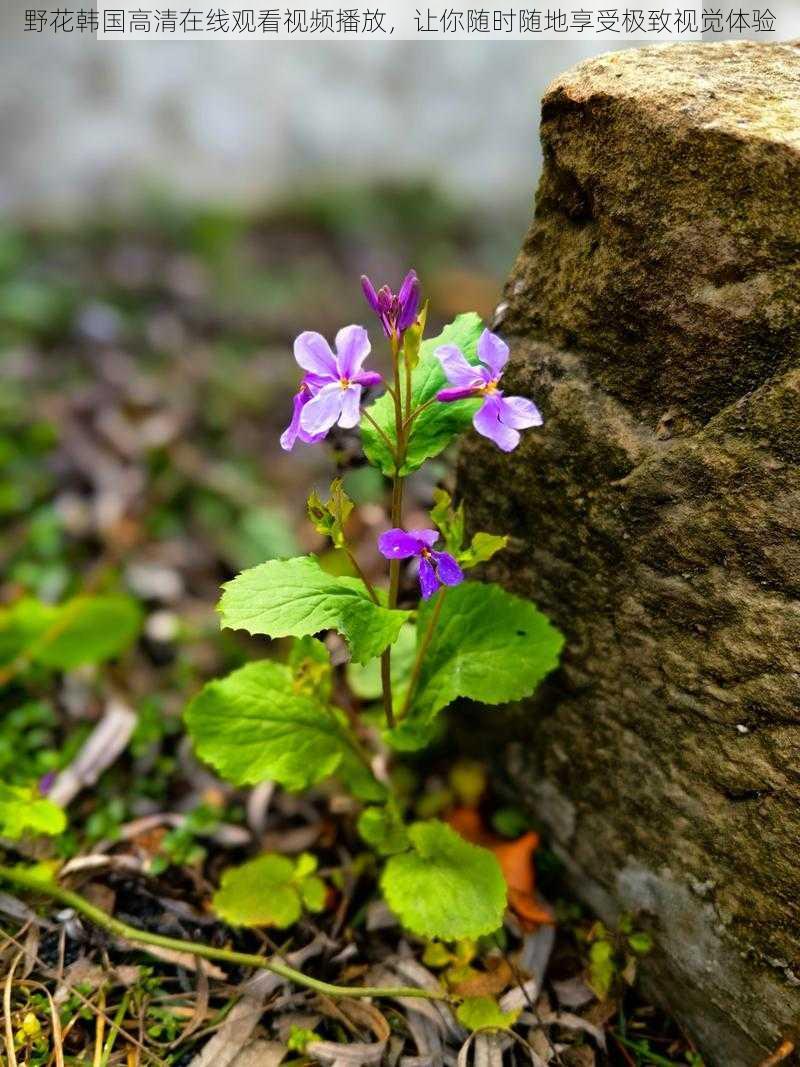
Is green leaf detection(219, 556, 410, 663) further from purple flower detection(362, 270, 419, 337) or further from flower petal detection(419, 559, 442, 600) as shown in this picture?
purple flower detection(362, 270, 419, 337)

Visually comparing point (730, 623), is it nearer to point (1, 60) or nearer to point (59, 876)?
point (59, 876)

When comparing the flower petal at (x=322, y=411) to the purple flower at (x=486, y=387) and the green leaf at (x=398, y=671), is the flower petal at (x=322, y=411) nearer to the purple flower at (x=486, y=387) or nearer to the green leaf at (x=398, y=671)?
the purple flower at (x=486, y=387)

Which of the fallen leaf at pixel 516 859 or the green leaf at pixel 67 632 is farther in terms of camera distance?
the green leaf at pixel 67 632

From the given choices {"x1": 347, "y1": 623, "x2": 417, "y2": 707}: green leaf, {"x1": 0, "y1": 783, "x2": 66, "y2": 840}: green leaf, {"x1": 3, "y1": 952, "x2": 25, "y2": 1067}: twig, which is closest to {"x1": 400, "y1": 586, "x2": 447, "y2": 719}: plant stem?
{"x1": 347, "y1": 623, "x2": 417, "y2": 707}: green leaf

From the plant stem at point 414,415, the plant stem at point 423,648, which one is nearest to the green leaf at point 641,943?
the plant stem at point 423,648

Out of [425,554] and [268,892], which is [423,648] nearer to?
[425,554]

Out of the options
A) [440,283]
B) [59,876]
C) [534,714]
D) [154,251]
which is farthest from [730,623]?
[154,251]
